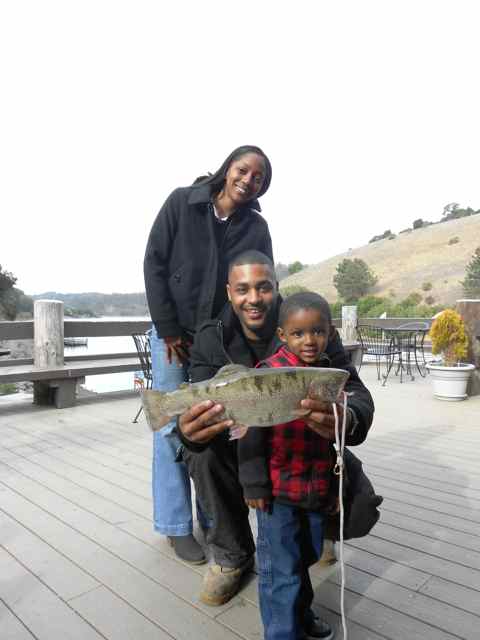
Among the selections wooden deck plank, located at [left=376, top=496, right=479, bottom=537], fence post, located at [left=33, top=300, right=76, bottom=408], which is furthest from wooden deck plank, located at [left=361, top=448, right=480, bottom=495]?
fence post, located at [left=33, top=300, right=76, bottom=408]

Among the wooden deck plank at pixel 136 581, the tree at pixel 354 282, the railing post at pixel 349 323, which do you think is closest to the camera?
the wooden deck plank at pixel 136 581

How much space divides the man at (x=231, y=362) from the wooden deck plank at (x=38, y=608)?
477 mm

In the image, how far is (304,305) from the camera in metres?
1.54

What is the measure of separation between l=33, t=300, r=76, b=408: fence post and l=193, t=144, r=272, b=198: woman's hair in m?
3.96

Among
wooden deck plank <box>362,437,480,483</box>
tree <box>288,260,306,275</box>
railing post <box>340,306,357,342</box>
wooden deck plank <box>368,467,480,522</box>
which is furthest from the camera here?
tree <box>288,260,306,275</box>

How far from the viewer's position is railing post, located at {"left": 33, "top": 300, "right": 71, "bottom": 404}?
564 centimetres

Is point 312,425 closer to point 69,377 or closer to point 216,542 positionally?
point 216,542

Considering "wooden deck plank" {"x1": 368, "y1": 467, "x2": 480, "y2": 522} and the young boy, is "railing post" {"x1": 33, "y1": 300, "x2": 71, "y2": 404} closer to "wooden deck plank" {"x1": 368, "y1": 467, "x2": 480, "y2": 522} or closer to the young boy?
"wooden deck plank" {"x1": 368, "y1": 467, "x2": 480, "y2": 522}

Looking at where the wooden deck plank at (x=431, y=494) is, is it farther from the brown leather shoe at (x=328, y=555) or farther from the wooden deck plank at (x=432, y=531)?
the brown leather shoe at (x=328, y=555)

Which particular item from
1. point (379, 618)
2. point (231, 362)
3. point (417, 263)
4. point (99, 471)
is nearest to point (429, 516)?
point (379, 618)

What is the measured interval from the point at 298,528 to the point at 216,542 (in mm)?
549

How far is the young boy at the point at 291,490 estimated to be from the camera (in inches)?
58.8

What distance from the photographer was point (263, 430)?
61.6 inches

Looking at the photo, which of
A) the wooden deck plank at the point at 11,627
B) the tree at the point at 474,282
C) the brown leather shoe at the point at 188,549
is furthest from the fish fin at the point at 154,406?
the tree at the point at 474,282
